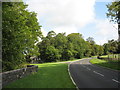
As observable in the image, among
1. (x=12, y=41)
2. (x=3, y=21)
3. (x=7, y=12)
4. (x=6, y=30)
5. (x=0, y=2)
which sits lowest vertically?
(x=12, y=41)

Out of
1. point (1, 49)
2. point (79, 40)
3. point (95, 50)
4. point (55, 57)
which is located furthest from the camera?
point (95, 50)

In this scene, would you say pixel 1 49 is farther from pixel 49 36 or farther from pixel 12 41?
pixel 49 36

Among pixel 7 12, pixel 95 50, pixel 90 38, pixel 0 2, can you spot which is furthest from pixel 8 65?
pixel 90 38

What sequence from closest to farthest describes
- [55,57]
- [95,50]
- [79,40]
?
[55,57] → [79,40] → [95,50]

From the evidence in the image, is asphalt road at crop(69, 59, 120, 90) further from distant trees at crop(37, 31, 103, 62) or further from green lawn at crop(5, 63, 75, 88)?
distant trees at crop(37, 31, 103, 62)

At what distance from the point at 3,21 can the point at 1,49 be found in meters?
3.19

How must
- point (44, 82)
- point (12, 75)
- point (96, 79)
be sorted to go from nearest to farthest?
1. point (44, 82)
2. point (12, 75)
3. point (96, 79)

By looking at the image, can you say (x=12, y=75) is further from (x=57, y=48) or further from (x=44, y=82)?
(x=57, y=48)

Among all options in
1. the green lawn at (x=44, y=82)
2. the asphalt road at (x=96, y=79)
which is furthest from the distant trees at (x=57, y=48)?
the green lawn at (x=44, y=82)

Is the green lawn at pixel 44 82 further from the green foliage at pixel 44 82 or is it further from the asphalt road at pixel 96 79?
the asphalt road at pixel 96 79

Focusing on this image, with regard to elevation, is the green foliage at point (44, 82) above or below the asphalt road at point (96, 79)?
above

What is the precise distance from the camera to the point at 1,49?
1477cm

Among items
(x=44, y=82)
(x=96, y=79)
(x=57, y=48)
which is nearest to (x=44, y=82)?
(x=44, y=82)

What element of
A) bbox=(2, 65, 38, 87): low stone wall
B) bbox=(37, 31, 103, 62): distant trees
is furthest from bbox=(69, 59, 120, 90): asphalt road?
bbox=(37, 31, 103, 62): distant trees
